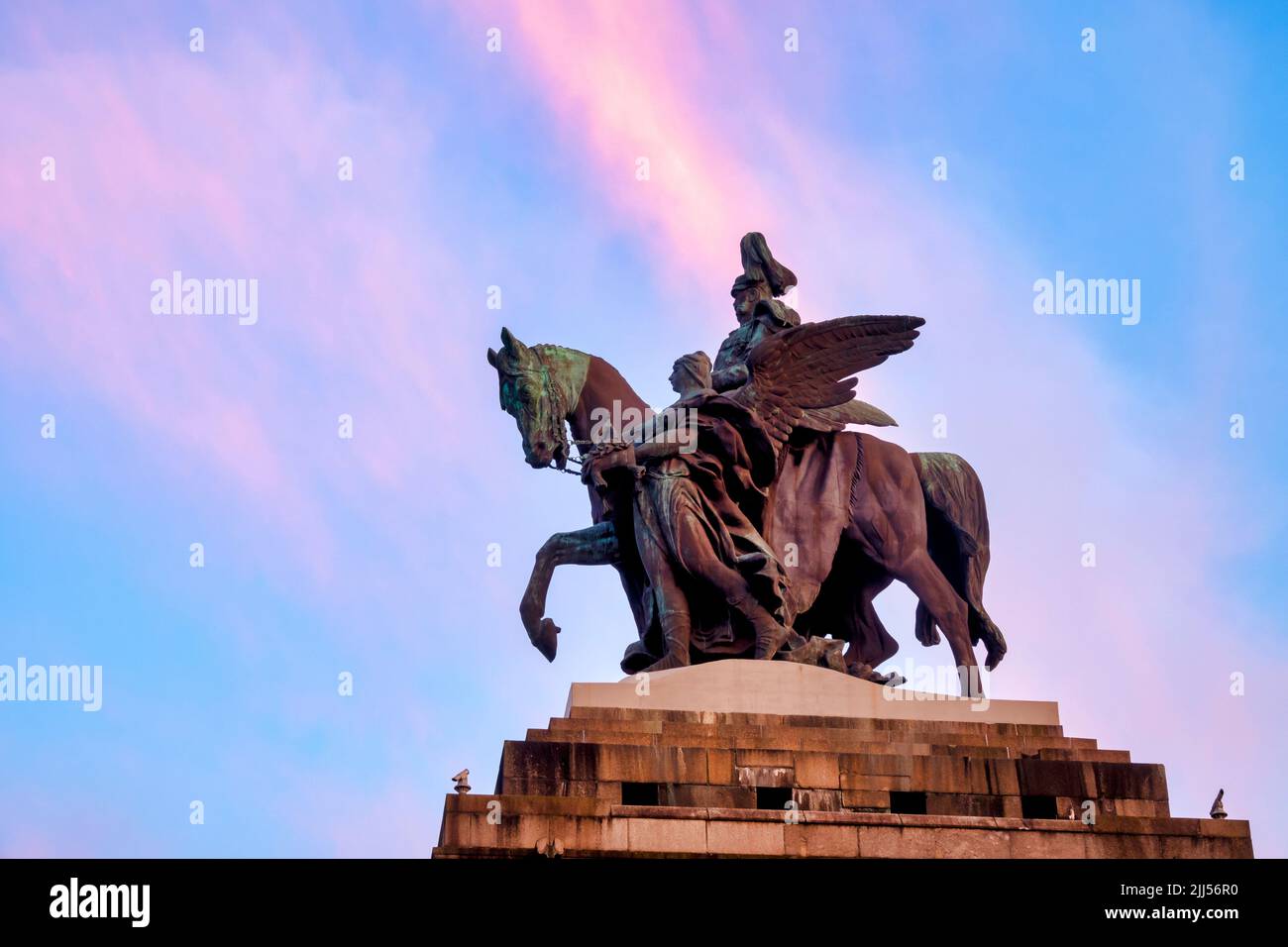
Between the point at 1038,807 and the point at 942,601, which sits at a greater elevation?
the point at 942,601

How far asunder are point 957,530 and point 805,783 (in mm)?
6008

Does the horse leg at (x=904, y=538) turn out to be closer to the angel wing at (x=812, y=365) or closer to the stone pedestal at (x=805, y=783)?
the angel wing at (x=812, y=365)

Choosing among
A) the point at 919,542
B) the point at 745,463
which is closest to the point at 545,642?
the point at 745,463

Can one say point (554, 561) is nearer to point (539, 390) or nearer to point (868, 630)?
point (539, 390)

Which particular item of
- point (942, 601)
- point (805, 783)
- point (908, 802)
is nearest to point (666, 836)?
point (805, 783)

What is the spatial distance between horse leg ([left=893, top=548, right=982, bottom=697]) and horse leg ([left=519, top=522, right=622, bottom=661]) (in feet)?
13.3

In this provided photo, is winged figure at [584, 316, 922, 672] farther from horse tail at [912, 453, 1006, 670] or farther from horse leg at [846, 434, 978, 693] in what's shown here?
horse tail at [912, 453, 1006, 670]

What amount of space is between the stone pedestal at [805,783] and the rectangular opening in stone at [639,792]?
17 millimetres

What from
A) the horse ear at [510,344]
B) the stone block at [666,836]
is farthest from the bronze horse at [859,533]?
the stone block at [666,836]

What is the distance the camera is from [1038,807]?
79.3 feet

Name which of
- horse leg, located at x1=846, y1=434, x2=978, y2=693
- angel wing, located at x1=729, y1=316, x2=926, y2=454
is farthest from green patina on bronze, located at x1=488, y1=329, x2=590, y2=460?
horse leg, located at x1=846, y1=434, x2=978, y2=693

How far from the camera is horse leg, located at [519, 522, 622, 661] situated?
27.8 metres

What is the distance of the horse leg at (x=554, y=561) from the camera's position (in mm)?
27781
